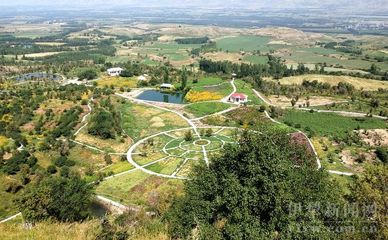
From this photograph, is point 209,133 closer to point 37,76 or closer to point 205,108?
point 205,108

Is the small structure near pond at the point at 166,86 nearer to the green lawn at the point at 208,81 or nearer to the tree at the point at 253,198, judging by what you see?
the green lawn at the point at 208,81

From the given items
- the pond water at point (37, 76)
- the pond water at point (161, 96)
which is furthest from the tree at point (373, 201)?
the pond water at point (37, 76)

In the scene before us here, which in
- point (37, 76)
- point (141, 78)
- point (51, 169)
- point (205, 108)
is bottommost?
point (37, 76)

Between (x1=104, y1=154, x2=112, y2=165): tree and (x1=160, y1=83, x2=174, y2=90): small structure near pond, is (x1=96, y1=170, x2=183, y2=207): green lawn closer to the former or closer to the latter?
(x1=104, y1=154, x2=112, y2=165): tree

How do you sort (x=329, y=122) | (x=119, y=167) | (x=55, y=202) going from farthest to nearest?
(x=329, y=122), (x=119, y=167), (x=55, y=202)

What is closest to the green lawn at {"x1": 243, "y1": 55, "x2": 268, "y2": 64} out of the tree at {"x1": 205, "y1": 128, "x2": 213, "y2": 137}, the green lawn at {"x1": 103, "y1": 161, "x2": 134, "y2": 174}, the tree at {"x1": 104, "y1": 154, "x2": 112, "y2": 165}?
the tree at {"x1": 205, "y1": 128, "x2": 213, "y2": 137}

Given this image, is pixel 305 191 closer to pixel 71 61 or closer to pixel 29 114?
pixel 29 114

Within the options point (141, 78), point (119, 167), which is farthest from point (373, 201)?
point (141, 78)
